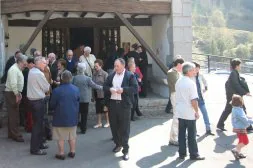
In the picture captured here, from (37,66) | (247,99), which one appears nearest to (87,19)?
(247,99)

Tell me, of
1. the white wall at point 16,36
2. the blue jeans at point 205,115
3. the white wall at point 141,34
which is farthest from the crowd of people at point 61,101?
the white wall at point 141,34

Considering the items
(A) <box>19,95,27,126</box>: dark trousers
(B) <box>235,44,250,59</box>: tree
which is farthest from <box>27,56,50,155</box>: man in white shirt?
(B) <box>235,44,250,59</box>: tree

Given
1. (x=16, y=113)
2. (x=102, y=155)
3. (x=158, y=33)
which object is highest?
(x=158, y=33)

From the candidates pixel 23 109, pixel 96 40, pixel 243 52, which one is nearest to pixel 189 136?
pixel 23 109

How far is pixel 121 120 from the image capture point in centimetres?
658

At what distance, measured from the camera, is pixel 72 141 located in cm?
647

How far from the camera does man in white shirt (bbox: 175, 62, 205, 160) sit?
6.25 m

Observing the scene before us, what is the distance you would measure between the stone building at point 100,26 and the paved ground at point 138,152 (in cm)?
261

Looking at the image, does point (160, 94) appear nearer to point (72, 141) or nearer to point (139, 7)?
point (139, 7)

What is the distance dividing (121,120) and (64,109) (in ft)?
Answer: 3.15

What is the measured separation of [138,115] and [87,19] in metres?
4.53

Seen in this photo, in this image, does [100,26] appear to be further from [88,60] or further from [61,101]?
[61,101]

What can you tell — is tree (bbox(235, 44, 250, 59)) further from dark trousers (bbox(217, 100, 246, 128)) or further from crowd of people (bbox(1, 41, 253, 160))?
crowd of people (bbox(1, 41, 253, 160))

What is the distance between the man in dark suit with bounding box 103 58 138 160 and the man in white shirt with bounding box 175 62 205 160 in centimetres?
80
